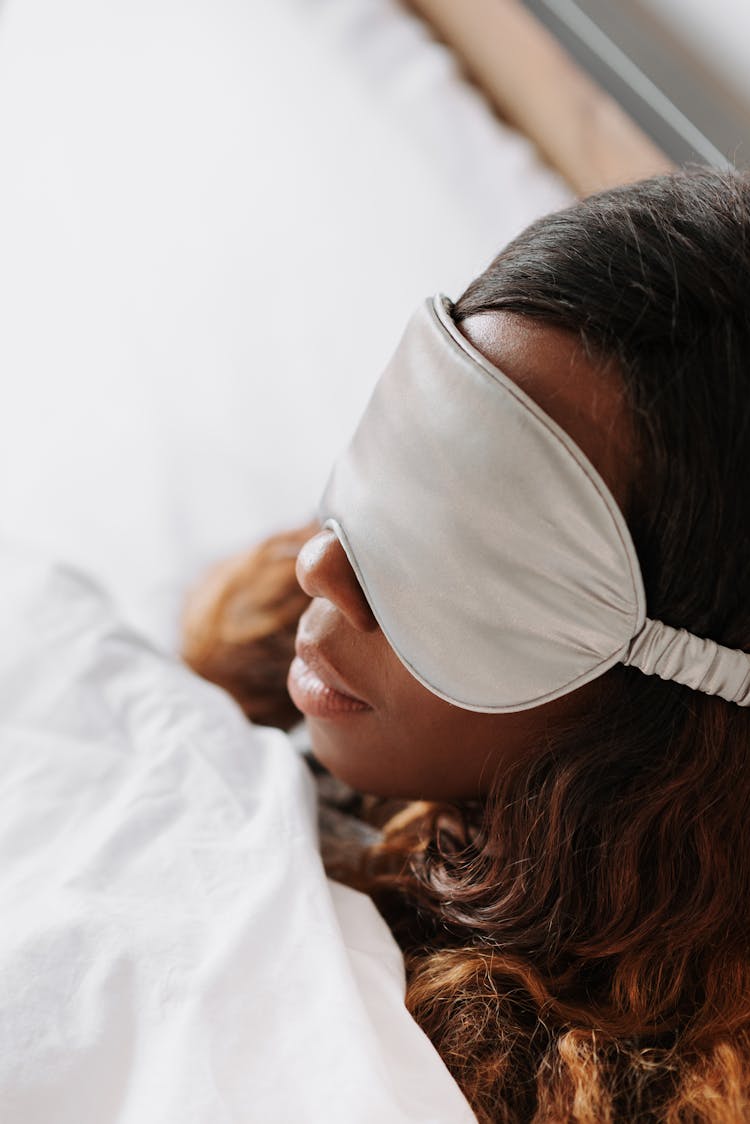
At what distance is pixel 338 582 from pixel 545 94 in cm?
67

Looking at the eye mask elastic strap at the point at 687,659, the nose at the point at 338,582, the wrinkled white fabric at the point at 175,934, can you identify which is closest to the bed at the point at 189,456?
the wrinkled white fabric at the point at 175,934

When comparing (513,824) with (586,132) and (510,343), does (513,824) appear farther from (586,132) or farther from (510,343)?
(586,132)

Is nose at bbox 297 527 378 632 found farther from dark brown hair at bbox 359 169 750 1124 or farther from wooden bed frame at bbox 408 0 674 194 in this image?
wooden bed frame at bbox 408 0 674 194

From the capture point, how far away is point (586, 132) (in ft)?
3.64

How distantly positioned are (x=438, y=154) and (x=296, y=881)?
78 centimetres

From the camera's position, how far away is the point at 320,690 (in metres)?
0.83

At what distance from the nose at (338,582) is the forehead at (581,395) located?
0.53ft

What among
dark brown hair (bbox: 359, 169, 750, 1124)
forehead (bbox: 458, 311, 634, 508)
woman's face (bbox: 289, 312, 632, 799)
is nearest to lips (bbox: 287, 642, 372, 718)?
woman's face (bbox: 289, 312, 632, 799)

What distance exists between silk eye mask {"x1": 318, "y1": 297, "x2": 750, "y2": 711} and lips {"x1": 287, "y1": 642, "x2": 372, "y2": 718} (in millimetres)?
95

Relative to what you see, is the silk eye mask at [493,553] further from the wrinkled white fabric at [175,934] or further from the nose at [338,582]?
the wrinkled white fabric at [175,934]

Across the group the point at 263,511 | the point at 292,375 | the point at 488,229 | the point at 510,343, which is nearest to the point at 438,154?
the point at 488,229

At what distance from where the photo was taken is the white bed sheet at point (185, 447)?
0.64 metres

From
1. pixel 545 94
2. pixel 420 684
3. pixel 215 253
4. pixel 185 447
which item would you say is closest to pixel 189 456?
pixel 185 447

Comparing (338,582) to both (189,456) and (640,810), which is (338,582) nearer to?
(640,810)
